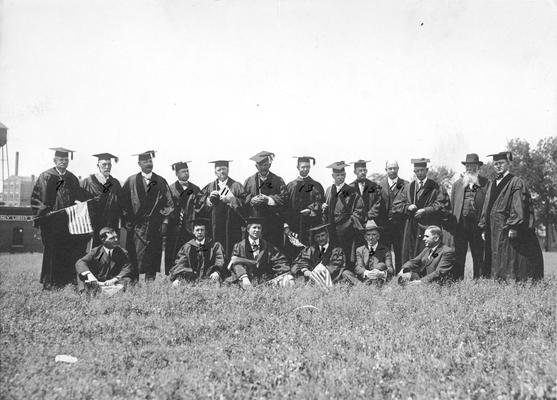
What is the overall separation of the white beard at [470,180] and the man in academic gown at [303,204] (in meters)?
2.66

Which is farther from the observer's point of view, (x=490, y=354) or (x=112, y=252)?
(x=112, y=252)

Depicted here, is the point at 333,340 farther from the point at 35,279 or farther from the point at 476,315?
the point at 35,279

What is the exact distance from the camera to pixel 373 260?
8.84 meters

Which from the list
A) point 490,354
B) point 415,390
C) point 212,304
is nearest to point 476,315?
point 490,354

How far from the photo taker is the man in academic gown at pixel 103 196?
358 inches

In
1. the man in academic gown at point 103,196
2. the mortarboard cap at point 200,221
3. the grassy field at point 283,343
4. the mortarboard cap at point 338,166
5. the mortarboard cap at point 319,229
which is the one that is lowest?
the grassy field at point 283,343

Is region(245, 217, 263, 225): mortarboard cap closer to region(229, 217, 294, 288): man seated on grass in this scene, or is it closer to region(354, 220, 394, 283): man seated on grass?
region(229, 217, 294, 288): man seated on grass

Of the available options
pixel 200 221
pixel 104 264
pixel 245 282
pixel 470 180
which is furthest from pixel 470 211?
pixel 104 264

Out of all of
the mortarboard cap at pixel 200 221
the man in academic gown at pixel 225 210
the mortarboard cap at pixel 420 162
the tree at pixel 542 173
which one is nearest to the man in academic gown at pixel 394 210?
the mortarboard cap at pixel 420 162

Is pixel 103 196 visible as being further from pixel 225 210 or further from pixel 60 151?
pixel 225 210

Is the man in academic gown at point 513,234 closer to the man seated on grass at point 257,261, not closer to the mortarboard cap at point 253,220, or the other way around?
the man seated on grass at point 257,261

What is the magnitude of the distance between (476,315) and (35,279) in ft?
25.0

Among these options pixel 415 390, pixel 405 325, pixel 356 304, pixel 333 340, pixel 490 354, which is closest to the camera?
pixel 415 390

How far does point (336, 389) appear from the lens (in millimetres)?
4367
